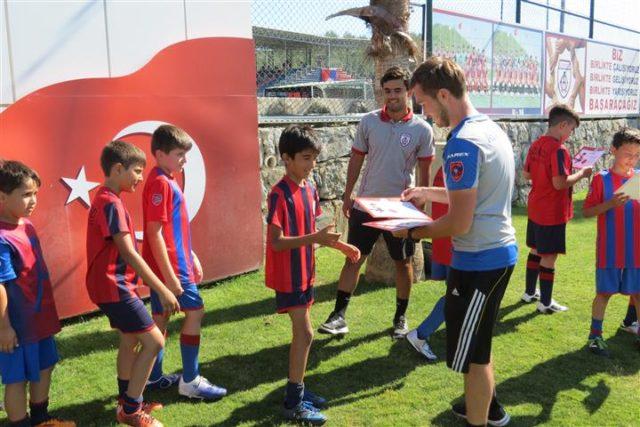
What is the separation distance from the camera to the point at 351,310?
5.01 meters

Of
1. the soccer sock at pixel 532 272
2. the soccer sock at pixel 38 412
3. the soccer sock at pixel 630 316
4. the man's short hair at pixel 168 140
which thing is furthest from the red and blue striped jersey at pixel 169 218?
the soccer sock at pixel 630 316

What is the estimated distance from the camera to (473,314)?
8.54 feet

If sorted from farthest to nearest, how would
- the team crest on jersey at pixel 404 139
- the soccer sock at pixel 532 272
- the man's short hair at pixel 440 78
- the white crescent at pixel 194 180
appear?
1. the white crescent at pixel 194 180
2. the soccer sock at pixel 532 272
3. the team crest on jersey at pixel 404 139
4. the man's short hair at pixel 440 78

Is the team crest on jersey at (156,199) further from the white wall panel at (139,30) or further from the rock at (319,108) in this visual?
the rock at (319,108)

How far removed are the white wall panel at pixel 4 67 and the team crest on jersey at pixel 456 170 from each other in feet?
10.8

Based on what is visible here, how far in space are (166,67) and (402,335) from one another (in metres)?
3.03

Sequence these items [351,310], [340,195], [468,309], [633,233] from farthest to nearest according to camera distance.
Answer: [340,195]
[351,310]
[633,233]
[468,309]

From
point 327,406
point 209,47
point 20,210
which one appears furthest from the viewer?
point 209,47

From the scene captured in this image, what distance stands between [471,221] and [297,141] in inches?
41.5

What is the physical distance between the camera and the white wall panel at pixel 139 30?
471cm

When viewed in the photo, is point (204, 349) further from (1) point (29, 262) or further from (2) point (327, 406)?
(1) point (29, 262)

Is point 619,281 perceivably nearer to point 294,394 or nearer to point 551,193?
point 551,193

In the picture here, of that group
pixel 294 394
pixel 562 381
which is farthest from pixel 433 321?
pixel 294 394

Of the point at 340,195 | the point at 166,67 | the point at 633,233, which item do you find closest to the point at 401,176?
the point at 633,233
